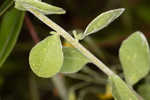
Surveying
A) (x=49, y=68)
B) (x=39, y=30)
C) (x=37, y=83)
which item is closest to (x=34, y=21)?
(x=39, y=30)

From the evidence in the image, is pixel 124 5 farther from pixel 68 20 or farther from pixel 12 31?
pixel 12 31

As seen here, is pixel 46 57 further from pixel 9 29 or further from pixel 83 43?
pixel 83 43

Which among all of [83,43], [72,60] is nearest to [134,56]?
[72,60]

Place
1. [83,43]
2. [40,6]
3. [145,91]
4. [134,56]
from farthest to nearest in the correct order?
[83,43]
[145,91]
[134,56]
[40,6]

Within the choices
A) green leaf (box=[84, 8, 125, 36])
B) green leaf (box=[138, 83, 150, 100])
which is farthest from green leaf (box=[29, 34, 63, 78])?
green leaf (box=[138, 83, 150, 100])

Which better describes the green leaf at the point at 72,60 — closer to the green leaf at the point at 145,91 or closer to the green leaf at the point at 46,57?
the green leaf at the point at 46,57
